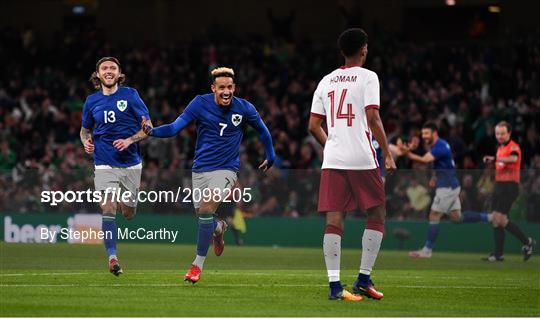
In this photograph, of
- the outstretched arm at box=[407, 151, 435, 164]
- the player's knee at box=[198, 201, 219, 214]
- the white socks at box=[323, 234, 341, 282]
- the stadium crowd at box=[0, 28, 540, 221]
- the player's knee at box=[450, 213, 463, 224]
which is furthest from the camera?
the stadium crowd at box=[0, 28, 540, 221]

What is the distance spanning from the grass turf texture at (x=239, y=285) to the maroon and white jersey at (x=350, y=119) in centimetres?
144

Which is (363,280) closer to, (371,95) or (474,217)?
(371,95)

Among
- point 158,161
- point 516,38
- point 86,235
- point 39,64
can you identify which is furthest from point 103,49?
point 86,235

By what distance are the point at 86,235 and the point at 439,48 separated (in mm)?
14255

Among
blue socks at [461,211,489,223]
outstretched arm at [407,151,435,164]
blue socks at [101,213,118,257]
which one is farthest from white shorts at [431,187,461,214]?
blue socks at [101,213,118,257]

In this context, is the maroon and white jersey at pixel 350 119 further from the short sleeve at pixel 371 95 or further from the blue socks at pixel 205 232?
the blue socks at pixel 205 232

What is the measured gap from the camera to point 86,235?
2450 centimetres

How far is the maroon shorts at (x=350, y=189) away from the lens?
13.1m

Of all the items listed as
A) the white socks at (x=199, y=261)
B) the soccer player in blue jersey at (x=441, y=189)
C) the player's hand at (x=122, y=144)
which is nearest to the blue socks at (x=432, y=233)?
the soccer player in blue jersey at (x=441, y=189)

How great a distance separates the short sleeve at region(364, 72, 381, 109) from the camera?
12898mm

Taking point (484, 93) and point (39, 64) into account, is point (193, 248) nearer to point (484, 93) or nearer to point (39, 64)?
point (484, 93)

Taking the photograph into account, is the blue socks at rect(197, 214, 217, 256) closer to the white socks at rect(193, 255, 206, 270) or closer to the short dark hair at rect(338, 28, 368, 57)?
the white socks at rect(193, 255, 206, 270)

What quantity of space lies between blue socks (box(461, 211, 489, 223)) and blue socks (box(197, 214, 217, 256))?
34.2ft

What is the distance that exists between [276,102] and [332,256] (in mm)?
22298
